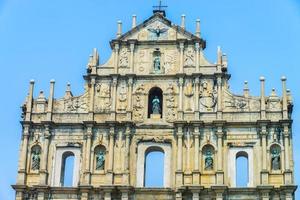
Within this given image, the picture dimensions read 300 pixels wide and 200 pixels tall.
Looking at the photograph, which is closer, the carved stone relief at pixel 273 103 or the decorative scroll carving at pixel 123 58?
the carved stone relief at pixel 273 103

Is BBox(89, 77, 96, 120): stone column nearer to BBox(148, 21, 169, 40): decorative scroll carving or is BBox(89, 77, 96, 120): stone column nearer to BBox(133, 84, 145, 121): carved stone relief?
BBox(133, 84, 145, 121): carved stone relief

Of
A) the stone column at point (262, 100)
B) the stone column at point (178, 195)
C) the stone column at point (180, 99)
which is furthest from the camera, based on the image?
the stone column at point (180, 99)

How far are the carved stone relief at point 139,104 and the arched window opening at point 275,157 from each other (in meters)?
5.30

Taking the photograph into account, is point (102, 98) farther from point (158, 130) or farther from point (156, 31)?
point (156, 31)

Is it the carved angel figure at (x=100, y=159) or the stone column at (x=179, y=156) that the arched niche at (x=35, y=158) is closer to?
the carved angel figure at (x=100, y=159)

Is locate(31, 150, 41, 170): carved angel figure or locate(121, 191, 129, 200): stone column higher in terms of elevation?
locate(31, 150, 41, 170): carved angel figure

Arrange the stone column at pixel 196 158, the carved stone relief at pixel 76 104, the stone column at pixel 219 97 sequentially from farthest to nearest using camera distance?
1. the carved stone relief at pixel 76 104
2. the stone column at pixel 219 97
3. the stone column at pixel 196 158

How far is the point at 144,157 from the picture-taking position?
29703 mm

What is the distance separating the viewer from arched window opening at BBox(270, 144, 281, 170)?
29041 millimetres

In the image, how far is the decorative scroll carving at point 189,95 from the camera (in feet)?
99.6

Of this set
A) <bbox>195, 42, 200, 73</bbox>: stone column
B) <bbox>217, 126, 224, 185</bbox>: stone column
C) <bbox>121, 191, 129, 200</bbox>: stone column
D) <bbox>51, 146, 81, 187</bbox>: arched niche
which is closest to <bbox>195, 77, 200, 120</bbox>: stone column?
<bbox>195, 42, 200, 73</bbox>: stone column

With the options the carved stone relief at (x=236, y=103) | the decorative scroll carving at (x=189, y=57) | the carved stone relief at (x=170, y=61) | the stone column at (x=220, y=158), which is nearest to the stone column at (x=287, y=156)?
the carved stone relief at (x=236, y=103)

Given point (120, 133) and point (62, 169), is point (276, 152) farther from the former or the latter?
point (62, 169)

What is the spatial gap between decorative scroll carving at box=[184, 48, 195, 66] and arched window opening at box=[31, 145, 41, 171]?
22.6 ft
